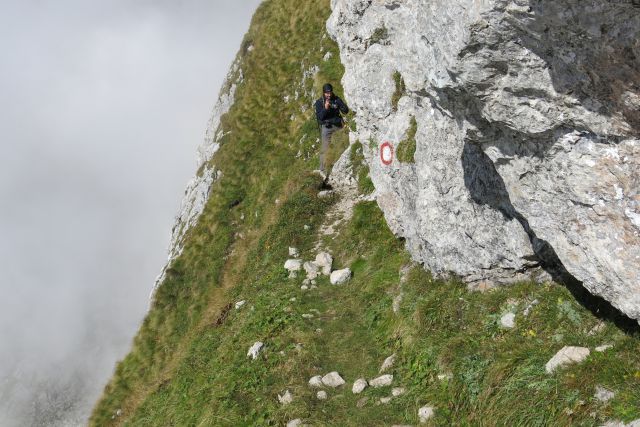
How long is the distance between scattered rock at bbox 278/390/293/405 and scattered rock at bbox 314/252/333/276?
6.29 metres

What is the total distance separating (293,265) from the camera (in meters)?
20.0

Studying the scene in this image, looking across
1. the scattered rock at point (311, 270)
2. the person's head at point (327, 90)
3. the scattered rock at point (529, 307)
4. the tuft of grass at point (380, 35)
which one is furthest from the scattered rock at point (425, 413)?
the person's head at point (327, 90)

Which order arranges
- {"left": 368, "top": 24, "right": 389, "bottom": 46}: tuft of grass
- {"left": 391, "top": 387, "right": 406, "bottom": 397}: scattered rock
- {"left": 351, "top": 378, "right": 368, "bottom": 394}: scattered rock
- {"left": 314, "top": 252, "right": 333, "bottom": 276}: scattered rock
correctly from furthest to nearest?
{"left": 314, "top": 252, "right": 333, "bottom": 276}: scattered rock < {"left": 368, "top": 24, "right": 389, "bottom": 46}: tuft of grass < {"left": 351, "top": 378, "right": 368, "bottom": 394}: scattered rock < {"left": 391, "top": 387, "right": 406, "bottom": 397}: scattered rock

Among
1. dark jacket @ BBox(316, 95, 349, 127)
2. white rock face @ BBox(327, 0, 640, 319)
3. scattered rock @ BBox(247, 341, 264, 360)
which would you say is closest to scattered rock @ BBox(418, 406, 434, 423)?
white rock face @ BBox(327, 0, 640, 319)

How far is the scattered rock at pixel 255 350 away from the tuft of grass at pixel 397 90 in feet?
29.0

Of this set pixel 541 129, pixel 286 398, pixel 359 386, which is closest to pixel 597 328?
pixel 541 129

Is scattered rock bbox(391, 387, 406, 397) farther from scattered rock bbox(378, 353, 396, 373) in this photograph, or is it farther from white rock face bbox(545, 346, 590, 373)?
white rock face bbox(545, 346, 590, 373)

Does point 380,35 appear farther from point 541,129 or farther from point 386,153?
point 541,129

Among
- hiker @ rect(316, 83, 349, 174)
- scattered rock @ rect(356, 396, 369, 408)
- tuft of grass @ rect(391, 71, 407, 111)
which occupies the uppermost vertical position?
hiker @ rect(316, 83, 349, 174)

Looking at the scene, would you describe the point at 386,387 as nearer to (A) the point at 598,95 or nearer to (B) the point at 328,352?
(B) the point at 328,352

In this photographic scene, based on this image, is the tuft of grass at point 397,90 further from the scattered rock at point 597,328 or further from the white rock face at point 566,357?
the white rock face at point 566,357

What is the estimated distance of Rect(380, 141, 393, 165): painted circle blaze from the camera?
17031 millimetres

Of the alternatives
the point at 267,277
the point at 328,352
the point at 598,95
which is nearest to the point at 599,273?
the point at 598,95

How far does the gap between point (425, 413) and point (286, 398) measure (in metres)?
3.83
